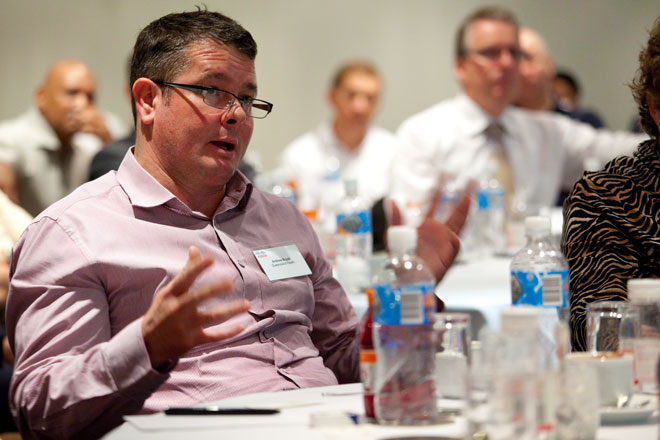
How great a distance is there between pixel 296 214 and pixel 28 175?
411 cm

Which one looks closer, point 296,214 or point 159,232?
point 159,232

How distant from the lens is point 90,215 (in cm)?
196

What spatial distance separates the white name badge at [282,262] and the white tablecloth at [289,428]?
0.55 metres

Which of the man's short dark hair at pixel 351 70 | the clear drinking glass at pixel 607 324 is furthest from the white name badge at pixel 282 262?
the man's short dark hair at pixel 351 70

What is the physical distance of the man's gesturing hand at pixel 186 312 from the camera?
5.16 feet

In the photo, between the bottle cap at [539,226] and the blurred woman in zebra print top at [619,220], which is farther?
the blurred woman in zebra print top at [619,220]

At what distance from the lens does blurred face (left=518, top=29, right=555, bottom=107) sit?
623 centimetres

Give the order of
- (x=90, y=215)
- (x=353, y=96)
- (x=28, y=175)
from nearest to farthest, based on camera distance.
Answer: (x=90, y=215) < (x=28, y=175) < (x=353, y=96)

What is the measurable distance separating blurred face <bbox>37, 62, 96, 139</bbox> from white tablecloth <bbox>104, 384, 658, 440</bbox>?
5.14 metres

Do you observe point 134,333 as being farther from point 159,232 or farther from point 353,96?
point 353,96

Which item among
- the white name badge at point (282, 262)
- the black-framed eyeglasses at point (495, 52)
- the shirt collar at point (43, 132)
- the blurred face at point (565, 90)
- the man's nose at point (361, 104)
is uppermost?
the blurred face at point (565, 90)

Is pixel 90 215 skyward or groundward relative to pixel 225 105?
groundward

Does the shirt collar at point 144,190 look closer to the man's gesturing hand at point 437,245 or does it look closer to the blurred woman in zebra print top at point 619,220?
the man's gesturing hand at point 437,245

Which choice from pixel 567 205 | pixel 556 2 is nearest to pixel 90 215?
pixel 567 205
